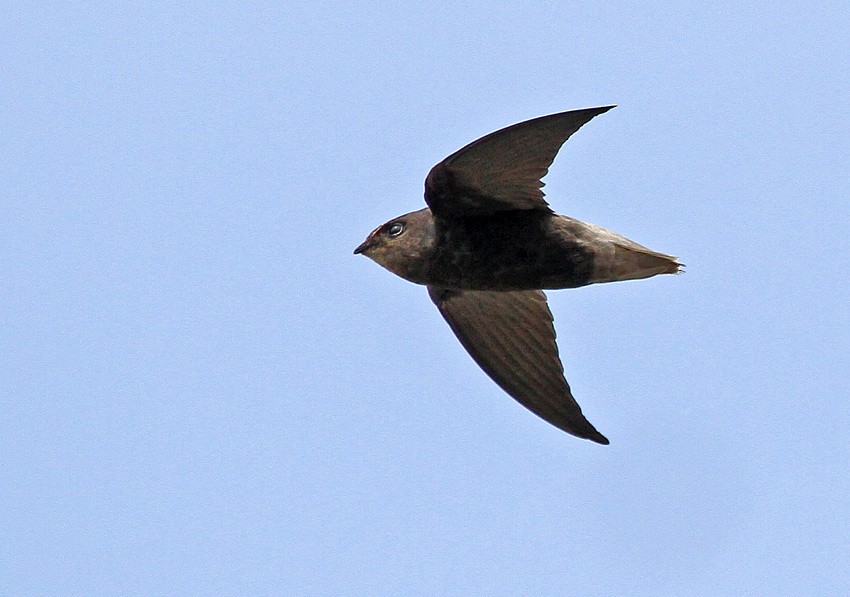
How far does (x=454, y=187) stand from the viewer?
11.3 meters

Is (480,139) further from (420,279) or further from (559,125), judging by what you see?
(420,279)

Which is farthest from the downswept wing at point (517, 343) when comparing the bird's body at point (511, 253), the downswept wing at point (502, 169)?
the downswept wing at point (502, 169)

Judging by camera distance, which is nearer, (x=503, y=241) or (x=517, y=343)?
(x=503, y=241)

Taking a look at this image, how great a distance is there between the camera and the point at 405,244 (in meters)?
11.5

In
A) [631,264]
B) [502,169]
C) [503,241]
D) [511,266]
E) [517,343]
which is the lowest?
[517,343]

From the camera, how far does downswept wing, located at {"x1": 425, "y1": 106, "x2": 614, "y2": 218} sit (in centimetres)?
1078

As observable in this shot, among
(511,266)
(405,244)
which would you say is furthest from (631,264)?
(405,244)

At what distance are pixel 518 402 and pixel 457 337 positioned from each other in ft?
2.32

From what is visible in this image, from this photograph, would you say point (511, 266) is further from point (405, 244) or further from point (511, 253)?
point (405, 244)

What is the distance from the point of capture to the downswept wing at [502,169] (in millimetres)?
10781

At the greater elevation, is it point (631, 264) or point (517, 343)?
point (631, 264)

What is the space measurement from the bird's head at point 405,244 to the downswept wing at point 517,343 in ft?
2.92

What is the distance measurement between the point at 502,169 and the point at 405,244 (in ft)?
2.77

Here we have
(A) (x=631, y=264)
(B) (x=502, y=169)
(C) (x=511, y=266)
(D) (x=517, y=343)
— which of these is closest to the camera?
(B) (x=502, y=169)
